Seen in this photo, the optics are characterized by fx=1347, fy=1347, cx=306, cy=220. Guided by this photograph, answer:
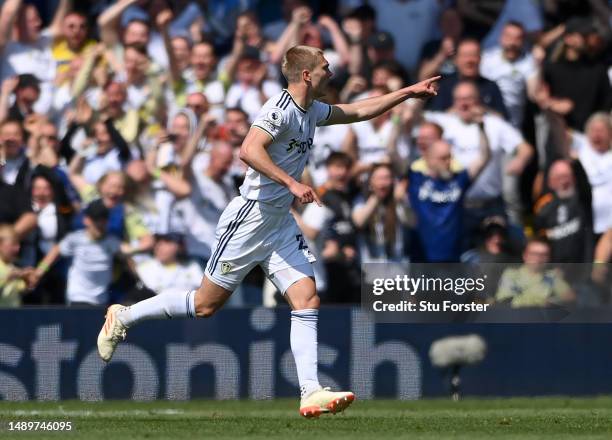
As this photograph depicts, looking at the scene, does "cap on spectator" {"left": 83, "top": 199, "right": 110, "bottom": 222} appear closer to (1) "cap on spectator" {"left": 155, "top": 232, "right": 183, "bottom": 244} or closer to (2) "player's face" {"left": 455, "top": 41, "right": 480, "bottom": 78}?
(1) "cap on spectator" {"left": 155, "top": 232, "right": 183, "bottom": 244}

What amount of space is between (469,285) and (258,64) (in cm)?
344

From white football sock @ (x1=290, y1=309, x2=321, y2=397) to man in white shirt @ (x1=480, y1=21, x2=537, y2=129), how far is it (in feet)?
17.7

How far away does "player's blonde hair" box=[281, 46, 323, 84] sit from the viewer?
320 inches

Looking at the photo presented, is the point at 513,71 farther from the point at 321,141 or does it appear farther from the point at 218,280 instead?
the point at 218,280

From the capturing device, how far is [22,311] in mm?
10688

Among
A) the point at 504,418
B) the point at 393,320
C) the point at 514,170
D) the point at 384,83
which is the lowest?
the point at 504,418

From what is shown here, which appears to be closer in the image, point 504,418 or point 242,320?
point 504,418

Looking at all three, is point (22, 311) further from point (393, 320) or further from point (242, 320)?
point (393, 320)

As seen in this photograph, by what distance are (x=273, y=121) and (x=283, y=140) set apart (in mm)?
240

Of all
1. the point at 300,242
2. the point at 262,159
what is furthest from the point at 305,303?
the point at 262,159

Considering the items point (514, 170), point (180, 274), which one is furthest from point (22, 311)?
point (514, 170)

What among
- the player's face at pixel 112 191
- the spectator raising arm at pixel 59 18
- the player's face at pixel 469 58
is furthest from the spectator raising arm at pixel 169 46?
the player's face at pixel 469 58

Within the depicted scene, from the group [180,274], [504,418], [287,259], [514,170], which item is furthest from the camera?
[514,170]

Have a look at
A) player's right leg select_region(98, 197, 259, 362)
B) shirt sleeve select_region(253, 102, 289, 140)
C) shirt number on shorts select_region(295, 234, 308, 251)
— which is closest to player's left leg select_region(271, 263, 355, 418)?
shirt number on shorts select_region(295, 234, 308, 251)
